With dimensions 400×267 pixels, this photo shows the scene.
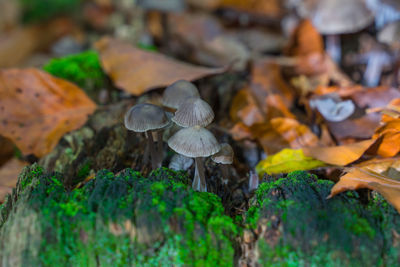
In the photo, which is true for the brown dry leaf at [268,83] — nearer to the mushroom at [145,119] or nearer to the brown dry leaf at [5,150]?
the mushroom at [145,119]

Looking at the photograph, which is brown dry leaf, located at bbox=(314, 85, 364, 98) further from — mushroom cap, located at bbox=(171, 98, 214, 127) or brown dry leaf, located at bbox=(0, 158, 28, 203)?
brown dry leaf, located at bbox=(0, 158, 28, 203)

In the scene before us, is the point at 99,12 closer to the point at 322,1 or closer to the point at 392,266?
the point at 322,1

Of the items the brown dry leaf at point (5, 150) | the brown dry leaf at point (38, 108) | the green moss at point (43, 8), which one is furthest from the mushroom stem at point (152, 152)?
the green moss at point (43, 8)

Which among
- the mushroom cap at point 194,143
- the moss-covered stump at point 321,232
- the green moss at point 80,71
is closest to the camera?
the moss-covered stump at point 321,232

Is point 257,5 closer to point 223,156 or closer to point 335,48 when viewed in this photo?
point 335,48

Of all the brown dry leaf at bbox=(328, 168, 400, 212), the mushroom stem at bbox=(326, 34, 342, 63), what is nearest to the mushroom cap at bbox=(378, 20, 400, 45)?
the mushroom stem at bbox=(326, 34, 342, 63)

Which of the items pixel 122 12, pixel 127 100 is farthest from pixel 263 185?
pixel 122 12
